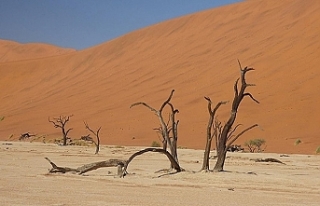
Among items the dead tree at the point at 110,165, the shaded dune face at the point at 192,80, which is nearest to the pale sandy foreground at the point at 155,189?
the dead tree at the point at 110,165

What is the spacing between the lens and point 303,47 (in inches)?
1873

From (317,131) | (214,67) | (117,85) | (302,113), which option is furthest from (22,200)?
(117,85)

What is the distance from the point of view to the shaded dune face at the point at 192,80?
38.1 metres

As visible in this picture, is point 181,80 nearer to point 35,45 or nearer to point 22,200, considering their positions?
point 22,200

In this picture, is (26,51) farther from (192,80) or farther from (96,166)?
(96,166)

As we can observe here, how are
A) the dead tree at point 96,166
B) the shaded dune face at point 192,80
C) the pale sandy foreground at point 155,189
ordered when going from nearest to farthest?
the pale sandy foreground at point 155,189
the dead tree at point 96,166
the shaded dune face at point 192,80

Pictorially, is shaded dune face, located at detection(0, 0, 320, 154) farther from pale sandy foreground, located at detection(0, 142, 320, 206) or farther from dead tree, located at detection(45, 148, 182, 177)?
dead tree, located at detection(45, 148, 182, 177)

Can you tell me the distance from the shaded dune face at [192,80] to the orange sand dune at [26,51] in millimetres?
30355

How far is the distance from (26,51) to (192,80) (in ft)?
224

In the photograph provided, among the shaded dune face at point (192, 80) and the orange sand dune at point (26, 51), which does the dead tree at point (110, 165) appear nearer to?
the shaded dune face at point (192, 80)

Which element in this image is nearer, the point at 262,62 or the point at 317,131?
the point at 317,131

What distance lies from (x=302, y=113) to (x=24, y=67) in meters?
55.2

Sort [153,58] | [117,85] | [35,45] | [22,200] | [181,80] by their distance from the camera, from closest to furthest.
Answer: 1. [22,200]
2. [181,80]
3. [117,85]
4. [153,58]
5. [35,45]

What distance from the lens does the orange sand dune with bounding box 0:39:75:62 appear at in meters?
110
